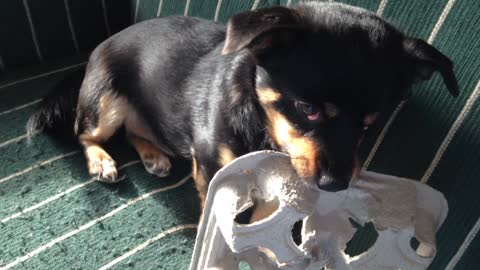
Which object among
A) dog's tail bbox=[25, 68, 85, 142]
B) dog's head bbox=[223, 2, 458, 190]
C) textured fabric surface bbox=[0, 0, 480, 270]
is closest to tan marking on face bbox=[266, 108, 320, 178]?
dog's head bbox=[223, 2, 458, 190]

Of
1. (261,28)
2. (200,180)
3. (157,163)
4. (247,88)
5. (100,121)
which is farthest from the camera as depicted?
(100,121)

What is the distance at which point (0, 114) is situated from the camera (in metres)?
1.56

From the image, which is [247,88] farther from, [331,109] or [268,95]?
[331,109]

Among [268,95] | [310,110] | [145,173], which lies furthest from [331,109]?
[145,173]

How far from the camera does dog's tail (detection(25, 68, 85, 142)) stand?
150 centimetres

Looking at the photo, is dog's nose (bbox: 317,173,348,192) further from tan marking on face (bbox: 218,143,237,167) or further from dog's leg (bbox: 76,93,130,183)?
dog's leg (bbox: 76,93,130,183)

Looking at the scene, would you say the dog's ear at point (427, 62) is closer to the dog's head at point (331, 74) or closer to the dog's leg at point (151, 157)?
the dog's head at point (331, 74)

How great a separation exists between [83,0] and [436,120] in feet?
4.45

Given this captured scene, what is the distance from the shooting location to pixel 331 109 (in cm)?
92

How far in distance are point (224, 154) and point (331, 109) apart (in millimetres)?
368

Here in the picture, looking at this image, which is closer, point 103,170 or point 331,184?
point 331,184

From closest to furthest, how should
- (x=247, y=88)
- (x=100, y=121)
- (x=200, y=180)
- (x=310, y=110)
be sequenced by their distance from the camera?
(x=310, y=110) < (x=247, y=88) < (x=200, y=180) < (x=100, y=121)

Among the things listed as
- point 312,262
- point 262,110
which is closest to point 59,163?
point 262,110

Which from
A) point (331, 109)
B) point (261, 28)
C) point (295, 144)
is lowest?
point (295, 144)
